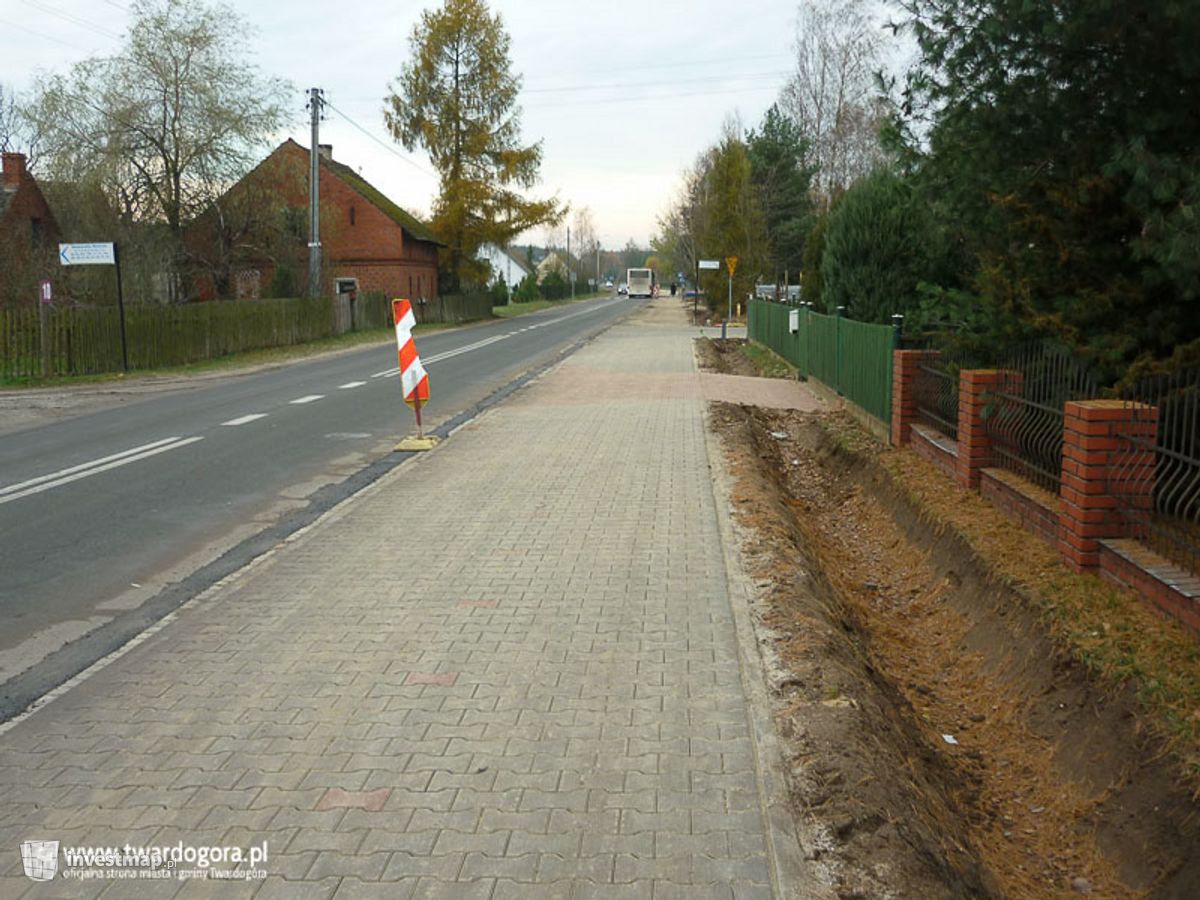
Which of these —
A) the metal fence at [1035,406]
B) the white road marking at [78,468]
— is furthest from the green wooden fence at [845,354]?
the white road marking at [78,468]

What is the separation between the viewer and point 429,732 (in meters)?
4.29

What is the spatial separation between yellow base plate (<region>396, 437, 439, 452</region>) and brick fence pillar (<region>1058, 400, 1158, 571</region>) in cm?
740

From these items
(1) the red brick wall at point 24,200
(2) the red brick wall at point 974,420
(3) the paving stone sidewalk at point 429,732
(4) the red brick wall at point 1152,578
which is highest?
(1) the red brick wall at point 24,200

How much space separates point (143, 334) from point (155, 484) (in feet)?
53.0

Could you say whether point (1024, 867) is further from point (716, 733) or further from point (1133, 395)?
point (1133, 395)

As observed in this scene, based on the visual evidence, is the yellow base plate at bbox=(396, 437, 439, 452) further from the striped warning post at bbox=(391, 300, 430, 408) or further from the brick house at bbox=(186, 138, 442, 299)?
the brick house at bbox=(186, 138, 442, 299)

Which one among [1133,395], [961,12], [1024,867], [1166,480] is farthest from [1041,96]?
[1024,867]

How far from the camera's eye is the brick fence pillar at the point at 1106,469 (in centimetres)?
609

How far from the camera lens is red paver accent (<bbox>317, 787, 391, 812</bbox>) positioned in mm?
3670

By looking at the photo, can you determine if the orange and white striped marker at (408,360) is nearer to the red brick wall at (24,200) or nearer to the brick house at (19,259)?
the brick house at (19,259)

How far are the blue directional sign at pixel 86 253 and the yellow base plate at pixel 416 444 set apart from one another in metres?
12.3

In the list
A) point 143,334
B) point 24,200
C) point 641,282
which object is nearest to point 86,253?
point 143,334

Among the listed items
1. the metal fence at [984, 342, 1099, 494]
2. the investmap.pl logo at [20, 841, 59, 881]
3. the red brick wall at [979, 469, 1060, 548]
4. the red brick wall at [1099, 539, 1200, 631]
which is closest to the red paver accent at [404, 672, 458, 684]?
the investmap.pl logo at [20, 841, 59, 881]

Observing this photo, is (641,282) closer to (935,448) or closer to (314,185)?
(314,185)
